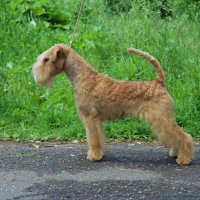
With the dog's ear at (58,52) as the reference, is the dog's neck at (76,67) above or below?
below

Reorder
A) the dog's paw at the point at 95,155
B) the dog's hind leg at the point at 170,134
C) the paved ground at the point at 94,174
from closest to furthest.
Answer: the paved ground at the point at 94,174, the dog's hind leg at the point at 170,134, the dog's paw at the point at 95,155

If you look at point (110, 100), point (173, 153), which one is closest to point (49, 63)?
point (110, 100)

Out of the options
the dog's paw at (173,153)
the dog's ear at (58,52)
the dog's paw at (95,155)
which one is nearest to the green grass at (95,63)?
the dog's paw at (173,153)

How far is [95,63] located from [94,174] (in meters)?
3.93

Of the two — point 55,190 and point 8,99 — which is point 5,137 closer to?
point 8,99

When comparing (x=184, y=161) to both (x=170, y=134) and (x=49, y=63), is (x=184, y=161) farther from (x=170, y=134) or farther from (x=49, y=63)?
(x=49, y=63)

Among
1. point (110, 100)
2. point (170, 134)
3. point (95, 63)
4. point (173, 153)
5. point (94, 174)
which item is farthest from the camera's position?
point (95, 63)

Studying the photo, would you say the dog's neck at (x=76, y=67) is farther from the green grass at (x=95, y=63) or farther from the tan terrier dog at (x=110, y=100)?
the green grass at (x=95, y=63)

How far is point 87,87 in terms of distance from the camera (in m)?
6.19

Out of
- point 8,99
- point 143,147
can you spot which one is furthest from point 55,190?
point 8,99

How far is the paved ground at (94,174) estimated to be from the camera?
17.2 feet

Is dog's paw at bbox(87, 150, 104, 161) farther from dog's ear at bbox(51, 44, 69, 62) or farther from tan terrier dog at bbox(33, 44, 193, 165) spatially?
dog's ear at bbox(51, 44, 69, 62)

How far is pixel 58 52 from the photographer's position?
6164 mm

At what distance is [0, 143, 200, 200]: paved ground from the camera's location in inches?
206
